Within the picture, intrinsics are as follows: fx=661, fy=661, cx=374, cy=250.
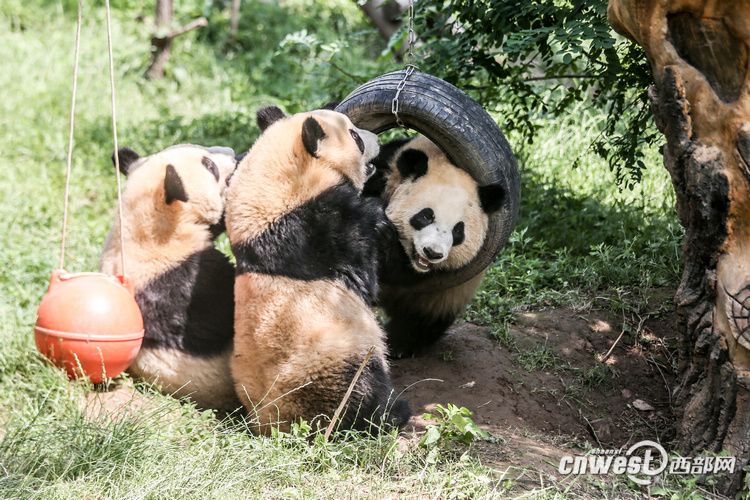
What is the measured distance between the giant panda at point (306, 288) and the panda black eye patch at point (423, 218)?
0.84ft

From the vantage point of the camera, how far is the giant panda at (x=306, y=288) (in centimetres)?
338

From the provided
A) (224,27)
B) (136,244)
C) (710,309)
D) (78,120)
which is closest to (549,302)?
(710,309)

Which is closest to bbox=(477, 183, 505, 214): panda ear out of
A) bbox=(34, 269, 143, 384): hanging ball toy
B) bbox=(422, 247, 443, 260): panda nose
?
bbox=(422, 247, 443, 260): panda nose

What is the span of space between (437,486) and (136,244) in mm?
2292

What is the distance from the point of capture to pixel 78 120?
8.52 m

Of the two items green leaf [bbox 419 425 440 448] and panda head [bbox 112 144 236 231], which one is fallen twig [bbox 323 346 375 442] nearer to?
green leaf [bbox 419 425 440 448]

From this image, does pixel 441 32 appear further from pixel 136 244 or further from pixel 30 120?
pixel 30 120

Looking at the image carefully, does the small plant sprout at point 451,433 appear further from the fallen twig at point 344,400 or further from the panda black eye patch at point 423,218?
the panda black eye patch at point 423,218

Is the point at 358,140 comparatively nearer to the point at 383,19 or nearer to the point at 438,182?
the point at 438,182

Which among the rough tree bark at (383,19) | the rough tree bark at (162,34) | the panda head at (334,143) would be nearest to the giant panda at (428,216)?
the panda head at (334,143)

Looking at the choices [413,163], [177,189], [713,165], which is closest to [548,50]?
[413,163]

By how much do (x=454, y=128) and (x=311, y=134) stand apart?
2.81 ft

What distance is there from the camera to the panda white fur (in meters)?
3.96

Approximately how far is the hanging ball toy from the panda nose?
5.50 ft
